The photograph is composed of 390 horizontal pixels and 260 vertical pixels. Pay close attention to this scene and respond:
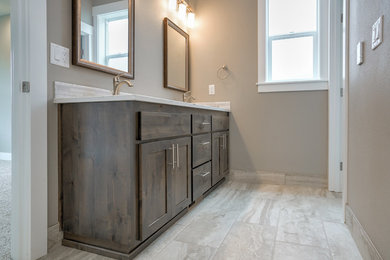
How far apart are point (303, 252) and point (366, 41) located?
3.91 ft

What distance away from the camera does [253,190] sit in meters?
2.63

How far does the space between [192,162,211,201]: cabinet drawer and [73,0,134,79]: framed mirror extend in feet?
3.22

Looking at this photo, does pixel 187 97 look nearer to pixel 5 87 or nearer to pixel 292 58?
pixel 292 58

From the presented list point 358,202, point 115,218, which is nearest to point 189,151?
point 115,218

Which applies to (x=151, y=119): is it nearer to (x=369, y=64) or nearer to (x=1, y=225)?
(x=369, y=64)

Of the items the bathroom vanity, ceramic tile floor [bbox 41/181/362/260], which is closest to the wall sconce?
the bathroom vanity

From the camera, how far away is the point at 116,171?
4.32 feet

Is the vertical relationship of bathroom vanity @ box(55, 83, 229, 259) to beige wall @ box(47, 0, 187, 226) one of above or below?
below

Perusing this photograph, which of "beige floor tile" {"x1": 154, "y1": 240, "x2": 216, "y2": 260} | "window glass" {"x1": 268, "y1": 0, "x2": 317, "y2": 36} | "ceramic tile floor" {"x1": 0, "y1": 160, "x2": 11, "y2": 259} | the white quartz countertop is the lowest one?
"beige floor tile" {"x1": 154, "y1": 240, "x2": 216, "y2": 260}

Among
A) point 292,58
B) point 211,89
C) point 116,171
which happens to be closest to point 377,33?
point 116,171

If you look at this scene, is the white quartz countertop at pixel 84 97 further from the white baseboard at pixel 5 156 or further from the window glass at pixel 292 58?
the white baseboard at pixel 5 156

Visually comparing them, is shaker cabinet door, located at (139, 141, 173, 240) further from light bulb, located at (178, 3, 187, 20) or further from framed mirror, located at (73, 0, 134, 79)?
light bulb, located at (178, 3, 187, 20)

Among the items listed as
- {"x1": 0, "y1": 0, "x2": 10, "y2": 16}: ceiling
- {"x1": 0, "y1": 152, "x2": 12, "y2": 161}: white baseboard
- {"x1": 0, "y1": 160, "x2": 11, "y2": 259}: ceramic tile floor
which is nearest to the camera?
{"x1": 0, "y1": 160, "x2": 11, "y2": 259}: ceramic tile floor

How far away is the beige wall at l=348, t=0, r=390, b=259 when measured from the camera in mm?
1038
